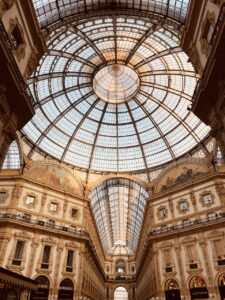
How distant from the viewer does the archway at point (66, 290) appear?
3353 cm

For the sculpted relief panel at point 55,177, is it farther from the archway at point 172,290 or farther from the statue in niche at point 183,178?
the archway at point 172,290

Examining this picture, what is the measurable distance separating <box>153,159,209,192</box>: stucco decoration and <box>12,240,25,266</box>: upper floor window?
2380cm

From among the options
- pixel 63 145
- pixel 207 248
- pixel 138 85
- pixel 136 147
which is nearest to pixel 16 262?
pixel 63 145

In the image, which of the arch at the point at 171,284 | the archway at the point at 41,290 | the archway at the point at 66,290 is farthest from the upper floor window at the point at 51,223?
the arch at the point at 171,284

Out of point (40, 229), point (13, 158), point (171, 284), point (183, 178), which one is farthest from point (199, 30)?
point (13, 158)

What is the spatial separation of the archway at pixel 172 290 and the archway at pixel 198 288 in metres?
2.16

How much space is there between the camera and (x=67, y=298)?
33.8 m

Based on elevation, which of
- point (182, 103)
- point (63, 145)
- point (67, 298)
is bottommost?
point (67, 298)

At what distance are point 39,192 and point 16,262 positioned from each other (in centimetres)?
1069

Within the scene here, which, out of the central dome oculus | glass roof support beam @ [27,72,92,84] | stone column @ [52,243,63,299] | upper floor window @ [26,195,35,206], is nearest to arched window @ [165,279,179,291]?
stone column @ [52,243,63,299]

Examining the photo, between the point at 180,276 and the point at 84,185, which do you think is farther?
the point at 84,185

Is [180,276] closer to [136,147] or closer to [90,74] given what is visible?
[136,147]

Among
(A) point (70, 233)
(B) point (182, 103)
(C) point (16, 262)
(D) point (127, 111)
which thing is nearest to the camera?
(C) point (16, 262)

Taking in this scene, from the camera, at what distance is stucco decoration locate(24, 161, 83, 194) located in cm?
4034
